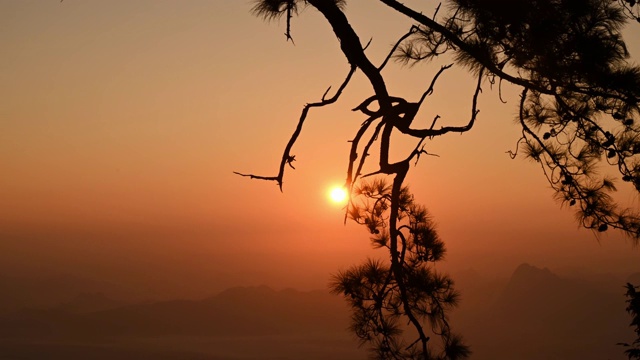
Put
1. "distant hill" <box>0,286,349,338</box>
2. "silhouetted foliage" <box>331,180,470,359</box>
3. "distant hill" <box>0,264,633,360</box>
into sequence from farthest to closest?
"distant hill" <box>0,286,349,338</box>, "distant hill" <box>0,264,633,360</box>, "silhouetted foliage" <box>331,180,470,359</box>

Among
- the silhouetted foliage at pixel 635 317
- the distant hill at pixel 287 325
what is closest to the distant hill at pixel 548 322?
the distant hill at pixel 287 325

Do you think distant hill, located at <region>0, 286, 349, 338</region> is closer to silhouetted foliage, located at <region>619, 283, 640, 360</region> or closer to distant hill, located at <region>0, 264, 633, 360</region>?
distant hill, located at <region>0, 264, 633, 360</region>

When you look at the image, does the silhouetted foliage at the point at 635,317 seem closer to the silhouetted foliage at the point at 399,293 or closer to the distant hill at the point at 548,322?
the silhouetted foliage at the point at 399,293

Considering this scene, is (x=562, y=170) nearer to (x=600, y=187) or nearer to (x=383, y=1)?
(x=600, y=187)

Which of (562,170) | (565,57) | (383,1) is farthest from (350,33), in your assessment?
(562,170)

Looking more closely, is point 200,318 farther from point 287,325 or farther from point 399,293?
point 399,293

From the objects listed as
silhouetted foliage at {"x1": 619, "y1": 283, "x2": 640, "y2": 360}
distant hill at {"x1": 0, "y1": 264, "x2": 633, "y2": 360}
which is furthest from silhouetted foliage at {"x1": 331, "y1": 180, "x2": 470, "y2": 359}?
distant hill at {"x1": 0, "y1": 264, "x2": 633, "y2": 360}

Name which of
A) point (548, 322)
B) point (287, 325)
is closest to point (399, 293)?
point (287, 325)

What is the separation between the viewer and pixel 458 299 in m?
3.61

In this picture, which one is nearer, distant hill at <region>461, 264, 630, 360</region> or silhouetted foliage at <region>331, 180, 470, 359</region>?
silhouetted foliage at <region>331, 180, 470, 359</region>

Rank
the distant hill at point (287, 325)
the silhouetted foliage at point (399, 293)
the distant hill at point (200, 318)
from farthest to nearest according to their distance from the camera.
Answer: the distant hill at point (200, 318)
the distant hill at point (287, 325)
the silhouetted foliage at point (399, 293)

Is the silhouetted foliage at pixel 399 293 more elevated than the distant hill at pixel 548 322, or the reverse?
the distant hill at pixel 548 322

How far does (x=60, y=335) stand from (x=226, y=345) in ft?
111

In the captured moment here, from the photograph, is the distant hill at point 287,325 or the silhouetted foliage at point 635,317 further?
the distant hill at point 287,325
